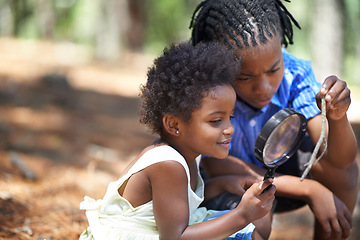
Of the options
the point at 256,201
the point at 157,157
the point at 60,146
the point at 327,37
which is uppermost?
the point at 327,37

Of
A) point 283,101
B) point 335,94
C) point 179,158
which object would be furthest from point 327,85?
point 179,158

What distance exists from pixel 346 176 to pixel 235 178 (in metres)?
0.62

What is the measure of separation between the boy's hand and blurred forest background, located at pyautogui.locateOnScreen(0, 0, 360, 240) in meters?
1.36

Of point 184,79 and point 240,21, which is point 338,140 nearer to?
point 240,21

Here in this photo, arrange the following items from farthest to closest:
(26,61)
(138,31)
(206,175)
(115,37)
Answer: (138,31) < (115,37) < (26,61) < (206,175)

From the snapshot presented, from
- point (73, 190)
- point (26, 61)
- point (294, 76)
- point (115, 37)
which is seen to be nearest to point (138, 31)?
point (115, 37)

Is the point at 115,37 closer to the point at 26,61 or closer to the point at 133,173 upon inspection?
the point at 26,61

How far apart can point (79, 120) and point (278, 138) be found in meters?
4.33

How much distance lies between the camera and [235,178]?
2.31 metres

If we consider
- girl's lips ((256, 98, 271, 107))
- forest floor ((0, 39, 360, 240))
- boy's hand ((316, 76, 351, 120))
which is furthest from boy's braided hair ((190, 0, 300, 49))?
forest floor ((0, 39, 360, 240))

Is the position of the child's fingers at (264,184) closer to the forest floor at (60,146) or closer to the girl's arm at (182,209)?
the girl's arm at (182,209)

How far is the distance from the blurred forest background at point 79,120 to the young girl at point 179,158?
710 mm

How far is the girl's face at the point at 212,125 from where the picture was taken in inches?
71.5

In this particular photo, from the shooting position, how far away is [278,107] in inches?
92.0
